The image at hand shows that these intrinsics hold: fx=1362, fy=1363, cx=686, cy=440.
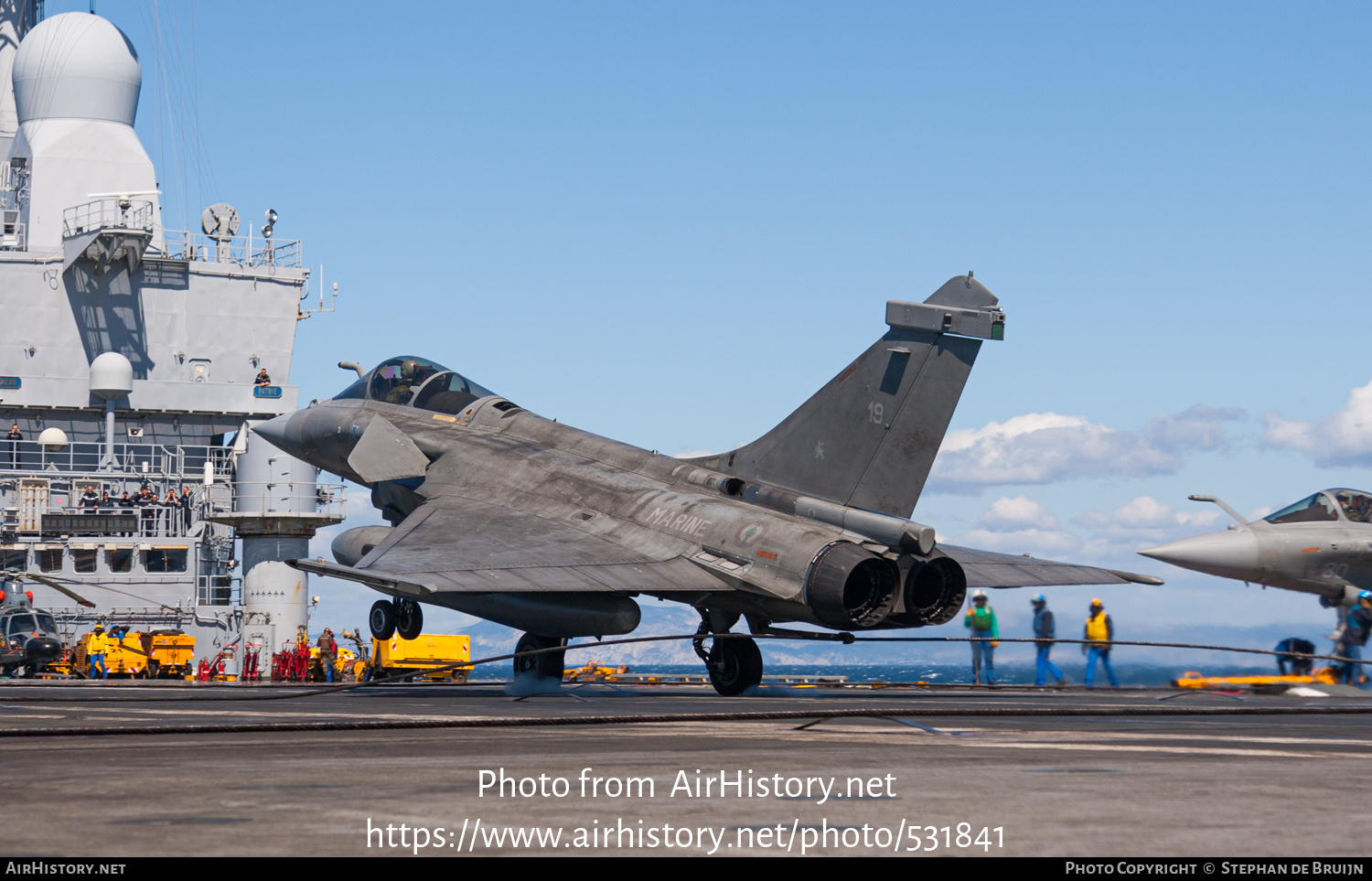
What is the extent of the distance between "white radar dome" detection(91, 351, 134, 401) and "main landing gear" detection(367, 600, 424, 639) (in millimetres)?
27362

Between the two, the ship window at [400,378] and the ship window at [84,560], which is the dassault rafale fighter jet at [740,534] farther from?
the ship window at [84,560]

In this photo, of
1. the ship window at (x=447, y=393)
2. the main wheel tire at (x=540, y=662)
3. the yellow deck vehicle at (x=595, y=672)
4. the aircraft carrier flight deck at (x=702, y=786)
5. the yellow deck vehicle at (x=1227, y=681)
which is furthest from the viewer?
Result: the yellow deck vehicle at (x=595, y=672)

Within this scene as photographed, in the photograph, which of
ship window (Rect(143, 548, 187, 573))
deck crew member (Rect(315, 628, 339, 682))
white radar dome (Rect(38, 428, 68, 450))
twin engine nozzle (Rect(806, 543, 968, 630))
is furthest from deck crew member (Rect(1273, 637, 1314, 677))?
white radar dome (Rect(38, 428, 68, 450))

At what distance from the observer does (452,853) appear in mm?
4578

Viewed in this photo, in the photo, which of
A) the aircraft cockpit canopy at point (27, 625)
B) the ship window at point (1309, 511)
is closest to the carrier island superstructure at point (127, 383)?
the aircraft cockpit canopy at point (27, 625)

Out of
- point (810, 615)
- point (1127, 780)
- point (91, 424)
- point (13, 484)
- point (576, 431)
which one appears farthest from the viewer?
point (91, 424)

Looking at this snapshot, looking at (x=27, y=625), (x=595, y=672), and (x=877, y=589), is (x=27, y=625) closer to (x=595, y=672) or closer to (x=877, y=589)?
(x=595, y=672)

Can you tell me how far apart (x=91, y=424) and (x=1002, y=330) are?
1447 inches

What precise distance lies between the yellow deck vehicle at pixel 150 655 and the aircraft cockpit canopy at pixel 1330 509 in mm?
28223

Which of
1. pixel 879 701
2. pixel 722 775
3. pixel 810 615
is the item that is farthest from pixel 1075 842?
pixel 879 701

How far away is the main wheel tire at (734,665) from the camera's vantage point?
1856cm

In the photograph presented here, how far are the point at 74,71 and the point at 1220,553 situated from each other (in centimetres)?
4186

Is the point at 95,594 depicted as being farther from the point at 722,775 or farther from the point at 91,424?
the point at 722,775

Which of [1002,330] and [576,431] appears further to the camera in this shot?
[576,431]
